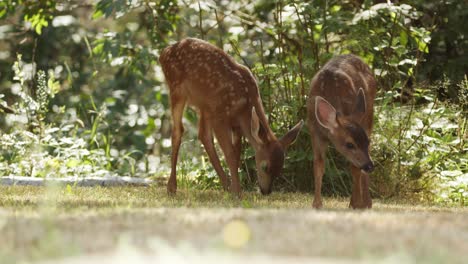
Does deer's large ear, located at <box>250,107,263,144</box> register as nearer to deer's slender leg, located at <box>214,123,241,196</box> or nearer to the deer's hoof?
deer's slender leg, located at <box>214,123,241,196</box>

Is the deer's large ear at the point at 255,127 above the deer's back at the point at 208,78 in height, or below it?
below

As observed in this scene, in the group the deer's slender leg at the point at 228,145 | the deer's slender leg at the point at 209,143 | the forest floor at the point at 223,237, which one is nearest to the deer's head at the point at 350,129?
the deer's slender leg at the point at 228,145

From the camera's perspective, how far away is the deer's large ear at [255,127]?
7.41m

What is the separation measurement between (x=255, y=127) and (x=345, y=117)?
1099mm

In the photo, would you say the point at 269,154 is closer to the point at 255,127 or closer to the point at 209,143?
the point at 255,127

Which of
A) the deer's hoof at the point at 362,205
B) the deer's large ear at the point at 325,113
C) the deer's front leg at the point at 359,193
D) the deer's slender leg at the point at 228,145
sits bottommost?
the deer's hoof at the point at 362,205

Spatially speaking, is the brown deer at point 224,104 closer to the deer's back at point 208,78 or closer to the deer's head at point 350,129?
the deer's back at point 208,78

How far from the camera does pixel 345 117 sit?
6.64 metres

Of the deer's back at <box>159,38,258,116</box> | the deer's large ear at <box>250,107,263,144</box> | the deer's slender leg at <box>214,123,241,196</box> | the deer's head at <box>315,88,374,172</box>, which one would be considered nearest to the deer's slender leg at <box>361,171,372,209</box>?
the deer's head at <box>315,88,374,172</box>

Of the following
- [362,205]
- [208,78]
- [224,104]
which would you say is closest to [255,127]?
[224,104]

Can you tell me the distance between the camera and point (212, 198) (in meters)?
7.24

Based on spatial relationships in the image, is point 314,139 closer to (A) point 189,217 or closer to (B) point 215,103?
(B) point 215,103

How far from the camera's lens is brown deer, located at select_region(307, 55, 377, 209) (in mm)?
6527

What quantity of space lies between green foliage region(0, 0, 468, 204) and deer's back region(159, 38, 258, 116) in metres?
0.50
